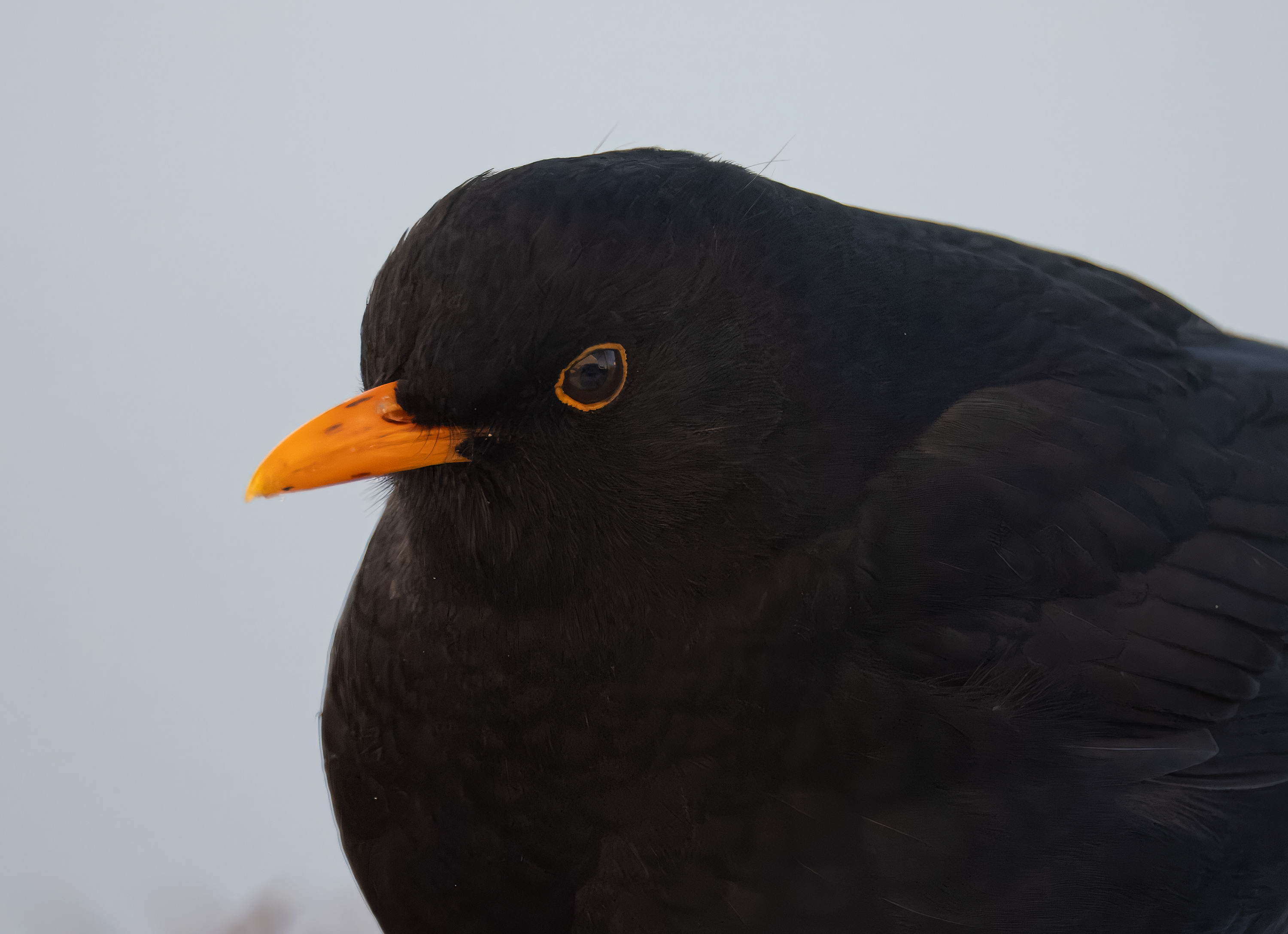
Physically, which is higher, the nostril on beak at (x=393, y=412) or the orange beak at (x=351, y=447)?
the nostril on beak at (x=393, y=412)

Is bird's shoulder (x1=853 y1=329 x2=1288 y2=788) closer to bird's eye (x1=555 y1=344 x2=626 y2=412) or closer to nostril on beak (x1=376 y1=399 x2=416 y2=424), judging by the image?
bird's eye (x1=555 y1=344 x2=626 y2=412)

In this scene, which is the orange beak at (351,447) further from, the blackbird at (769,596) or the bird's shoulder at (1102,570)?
the bird's shoulder at (1102,570)

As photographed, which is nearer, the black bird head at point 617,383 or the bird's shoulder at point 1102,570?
the black bird head at point 617,383

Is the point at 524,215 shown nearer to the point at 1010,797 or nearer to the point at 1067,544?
the point at 1067,544

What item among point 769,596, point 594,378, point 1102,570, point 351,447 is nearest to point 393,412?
point 351,447

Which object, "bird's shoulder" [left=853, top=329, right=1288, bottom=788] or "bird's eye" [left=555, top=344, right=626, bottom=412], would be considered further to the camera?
"bird's shoulder" [left=853, top=329, right=1288, bottom=788]

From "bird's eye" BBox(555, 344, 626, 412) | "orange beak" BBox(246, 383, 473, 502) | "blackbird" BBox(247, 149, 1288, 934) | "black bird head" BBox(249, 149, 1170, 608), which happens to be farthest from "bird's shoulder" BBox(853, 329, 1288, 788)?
"orange beak" BBox(246, 383, 473, 502)

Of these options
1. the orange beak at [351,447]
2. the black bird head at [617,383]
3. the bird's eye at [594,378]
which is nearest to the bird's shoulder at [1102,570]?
the black bird head at [617,383]

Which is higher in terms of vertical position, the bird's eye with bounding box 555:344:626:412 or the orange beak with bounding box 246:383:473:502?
the bird's eye with bounding box 555:344:626:412
